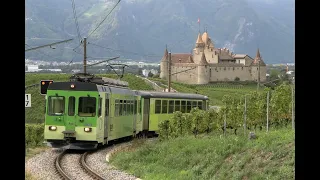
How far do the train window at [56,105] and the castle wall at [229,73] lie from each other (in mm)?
119274

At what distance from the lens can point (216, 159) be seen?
43.7ft

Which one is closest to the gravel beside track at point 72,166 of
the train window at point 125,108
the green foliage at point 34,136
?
the train window at point 125,108

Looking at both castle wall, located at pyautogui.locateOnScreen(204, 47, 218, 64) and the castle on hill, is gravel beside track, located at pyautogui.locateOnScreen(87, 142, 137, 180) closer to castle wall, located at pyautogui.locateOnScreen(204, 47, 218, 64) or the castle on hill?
the castle on hill

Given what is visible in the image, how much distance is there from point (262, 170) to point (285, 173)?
3.19 ft

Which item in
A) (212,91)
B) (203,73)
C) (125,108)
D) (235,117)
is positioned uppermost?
(203,73)

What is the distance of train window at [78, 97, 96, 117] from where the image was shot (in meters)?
18.1

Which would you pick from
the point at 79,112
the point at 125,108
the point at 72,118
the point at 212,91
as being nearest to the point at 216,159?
the point at 79,112

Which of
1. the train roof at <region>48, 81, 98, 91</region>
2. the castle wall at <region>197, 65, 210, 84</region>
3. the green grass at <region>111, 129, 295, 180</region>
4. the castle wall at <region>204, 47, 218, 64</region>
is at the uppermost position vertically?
the castle wall at <region>204, 47, 218, 64</region>

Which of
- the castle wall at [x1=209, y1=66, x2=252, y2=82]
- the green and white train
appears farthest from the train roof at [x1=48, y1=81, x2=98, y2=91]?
the castle wall at [x1=209, y1=66, x2=252, y2=82]

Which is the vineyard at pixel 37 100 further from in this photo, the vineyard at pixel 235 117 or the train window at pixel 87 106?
the train window at pixel 87 106

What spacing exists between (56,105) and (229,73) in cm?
12175

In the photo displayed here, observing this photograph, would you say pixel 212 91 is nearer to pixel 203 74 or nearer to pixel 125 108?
pixel 203 74
